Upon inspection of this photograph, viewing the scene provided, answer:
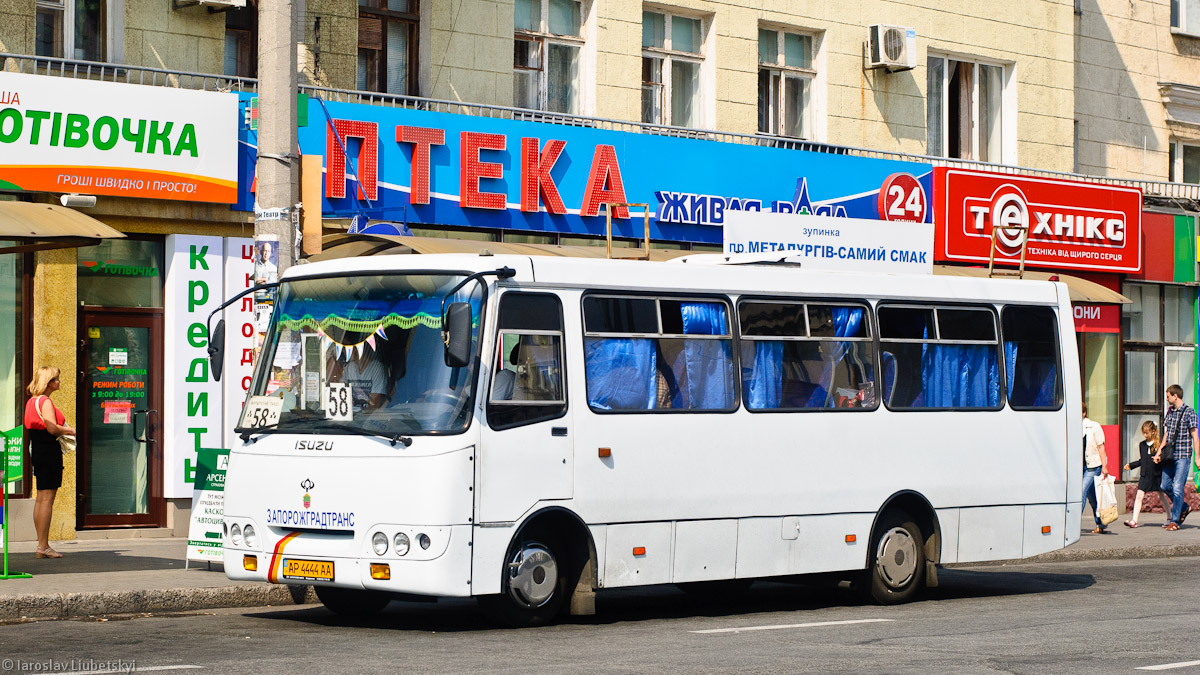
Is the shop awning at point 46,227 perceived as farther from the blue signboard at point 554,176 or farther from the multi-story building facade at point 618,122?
the blue signboard at point 554,176

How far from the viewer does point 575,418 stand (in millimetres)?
11852

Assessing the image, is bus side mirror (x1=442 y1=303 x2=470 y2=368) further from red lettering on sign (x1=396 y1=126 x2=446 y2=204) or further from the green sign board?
red lettering on sign (x1=396 y1=126 x2=446 y2=204)

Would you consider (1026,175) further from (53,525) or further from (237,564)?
(237,564)

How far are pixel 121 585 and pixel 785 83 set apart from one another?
46.4ft

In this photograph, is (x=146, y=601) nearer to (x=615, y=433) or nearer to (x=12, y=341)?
(x=615, y=433)

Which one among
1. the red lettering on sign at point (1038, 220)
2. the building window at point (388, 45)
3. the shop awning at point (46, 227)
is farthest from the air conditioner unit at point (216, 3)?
the red lettering on sign at point (1038, 220)

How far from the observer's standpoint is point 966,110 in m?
26.8

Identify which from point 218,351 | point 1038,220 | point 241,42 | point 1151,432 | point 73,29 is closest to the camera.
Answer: point 218,351

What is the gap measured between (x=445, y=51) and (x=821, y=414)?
29.4ft

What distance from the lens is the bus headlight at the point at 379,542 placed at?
36.4 feet

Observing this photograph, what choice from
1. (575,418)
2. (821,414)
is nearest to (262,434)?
(575,418)

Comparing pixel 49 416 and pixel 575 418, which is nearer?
pixel 575 418

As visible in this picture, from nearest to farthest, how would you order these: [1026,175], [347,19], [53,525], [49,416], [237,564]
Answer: [237,564] → [49,416] → [53,525] → [347,19] → [1026,175]

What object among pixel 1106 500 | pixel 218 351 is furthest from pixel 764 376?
pixel 1106 500
